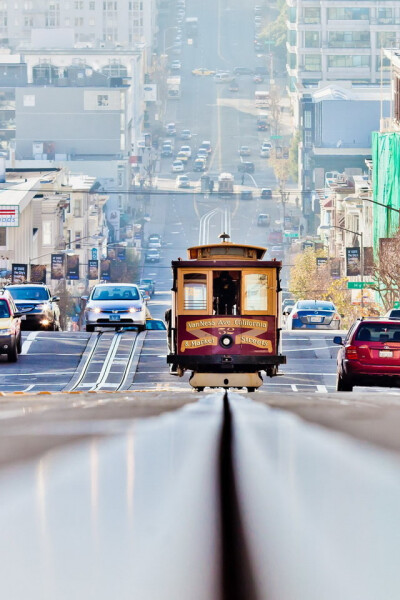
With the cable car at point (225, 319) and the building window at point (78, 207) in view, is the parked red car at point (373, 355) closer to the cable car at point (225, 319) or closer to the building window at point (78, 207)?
the cable car at point (225, 319)

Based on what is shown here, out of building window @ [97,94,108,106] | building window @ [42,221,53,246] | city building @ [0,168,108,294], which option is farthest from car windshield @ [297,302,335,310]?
building window @ [97,94,108,106]

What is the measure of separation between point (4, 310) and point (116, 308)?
799cm

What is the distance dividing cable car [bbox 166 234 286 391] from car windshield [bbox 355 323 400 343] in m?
2.04

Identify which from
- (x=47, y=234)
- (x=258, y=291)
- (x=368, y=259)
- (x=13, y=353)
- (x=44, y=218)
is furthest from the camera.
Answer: (x=47, y=234)

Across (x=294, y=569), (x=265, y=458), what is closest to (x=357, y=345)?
(x=265, y=458)

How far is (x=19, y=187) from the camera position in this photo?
356 feet

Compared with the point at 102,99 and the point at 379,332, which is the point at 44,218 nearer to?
the point at 102,99

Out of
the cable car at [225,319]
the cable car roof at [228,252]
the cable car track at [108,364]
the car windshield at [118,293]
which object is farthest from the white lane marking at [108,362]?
the cable car roof at [228,252]

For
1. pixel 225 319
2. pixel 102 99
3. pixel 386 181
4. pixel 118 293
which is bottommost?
pixel 118 293

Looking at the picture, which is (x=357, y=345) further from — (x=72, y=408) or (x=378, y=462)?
(x=378, y=462)

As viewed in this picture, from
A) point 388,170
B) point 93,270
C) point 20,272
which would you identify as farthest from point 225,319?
point 93,270

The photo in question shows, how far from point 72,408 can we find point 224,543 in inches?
176

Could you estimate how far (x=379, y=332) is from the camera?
83.5 feet

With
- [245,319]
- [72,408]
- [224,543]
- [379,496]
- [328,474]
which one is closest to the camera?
[224,543]
